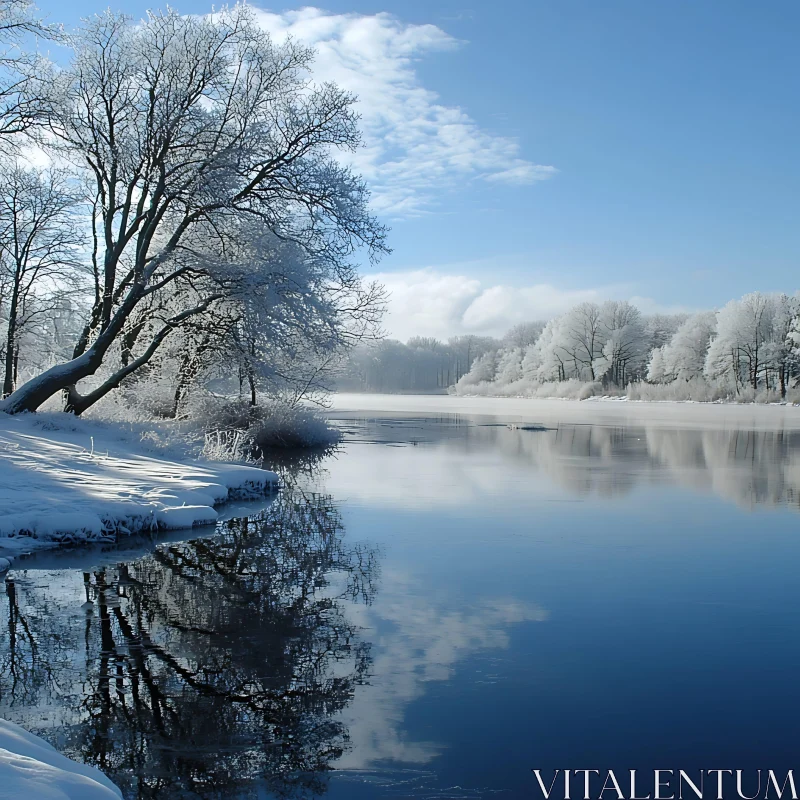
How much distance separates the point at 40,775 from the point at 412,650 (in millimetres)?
3706

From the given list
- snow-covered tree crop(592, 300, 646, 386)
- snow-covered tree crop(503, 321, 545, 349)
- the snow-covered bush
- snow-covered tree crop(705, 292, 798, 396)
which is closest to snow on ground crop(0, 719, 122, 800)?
the snow-covered bush

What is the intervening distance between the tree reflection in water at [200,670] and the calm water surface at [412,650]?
0.02 meters

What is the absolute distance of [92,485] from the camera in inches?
450

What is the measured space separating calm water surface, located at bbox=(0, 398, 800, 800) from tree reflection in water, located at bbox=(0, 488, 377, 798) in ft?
0.07

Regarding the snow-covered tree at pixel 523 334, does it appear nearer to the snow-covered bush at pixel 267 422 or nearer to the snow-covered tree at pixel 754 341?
the snow-covered tree at pixel 754 341

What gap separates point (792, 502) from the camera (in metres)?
14.2

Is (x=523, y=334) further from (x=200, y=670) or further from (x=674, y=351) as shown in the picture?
(x=200, y=670)

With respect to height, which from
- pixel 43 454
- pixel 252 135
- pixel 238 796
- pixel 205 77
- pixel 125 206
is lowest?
pixel 238 796

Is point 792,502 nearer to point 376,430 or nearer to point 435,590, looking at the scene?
point 435,590

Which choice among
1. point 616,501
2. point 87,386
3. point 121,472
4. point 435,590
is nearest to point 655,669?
point 435,590

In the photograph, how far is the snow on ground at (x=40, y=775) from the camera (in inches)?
117

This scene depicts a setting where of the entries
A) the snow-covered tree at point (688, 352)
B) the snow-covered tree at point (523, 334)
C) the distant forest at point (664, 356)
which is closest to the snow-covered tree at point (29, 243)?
the distant forest at point (664, 356)

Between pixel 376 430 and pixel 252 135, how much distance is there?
60.6 ft

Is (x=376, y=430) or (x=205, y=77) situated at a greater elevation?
(x=205, y=77)
